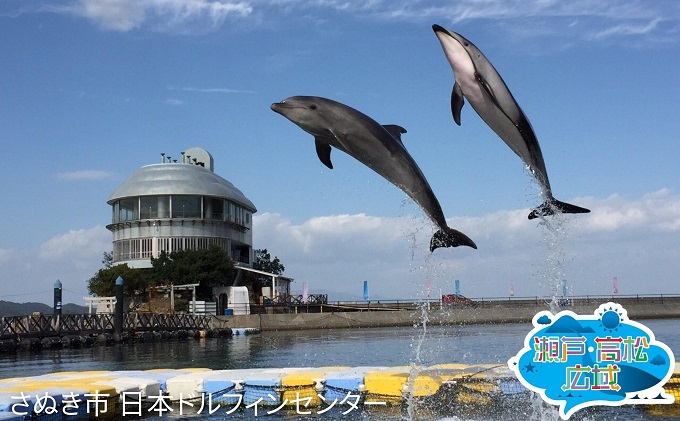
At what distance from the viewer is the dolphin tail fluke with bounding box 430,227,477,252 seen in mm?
9414

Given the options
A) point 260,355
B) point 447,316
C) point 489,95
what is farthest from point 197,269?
point 489,95

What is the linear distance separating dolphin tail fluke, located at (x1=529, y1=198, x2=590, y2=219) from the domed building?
5464 cm

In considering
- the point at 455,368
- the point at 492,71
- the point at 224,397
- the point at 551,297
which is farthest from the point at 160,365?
the point at 492,71

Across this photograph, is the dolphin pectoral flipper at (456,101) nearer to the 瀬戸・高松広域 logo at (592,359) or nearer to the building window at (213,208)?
the 瀬戸・高松広域 logo at (592,359)

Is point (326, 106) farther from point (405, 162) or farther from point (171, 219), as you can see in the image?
point (171, 219)

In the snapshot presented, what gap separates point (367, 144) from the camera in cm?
912

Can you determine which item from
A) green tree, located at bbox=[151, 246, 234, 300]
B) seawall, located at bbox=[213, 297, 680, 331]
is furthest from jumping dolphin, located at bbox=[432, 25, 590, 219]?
green tree, located at bbox=[151, 246, 234, 300]

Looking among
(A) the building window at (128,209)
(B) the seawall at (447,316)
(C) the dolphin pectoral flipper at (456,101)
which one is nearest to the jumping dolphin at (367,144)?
(C) the dolphin pectoral flipper at (456,101)

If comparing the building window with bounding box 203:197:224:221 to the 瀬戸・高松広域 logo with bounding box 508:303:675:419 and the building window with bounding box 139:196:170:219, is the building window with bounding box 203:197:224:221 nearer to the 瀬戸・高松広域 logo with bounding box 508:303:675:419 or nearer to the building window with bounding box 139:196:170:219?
the building window with bounding box 139:196:170:219

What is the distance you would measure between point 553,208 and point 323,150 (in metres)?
3.04

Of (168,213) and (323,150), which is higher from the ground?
(168,213)

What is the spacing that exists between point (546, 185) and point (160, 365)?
19.7m

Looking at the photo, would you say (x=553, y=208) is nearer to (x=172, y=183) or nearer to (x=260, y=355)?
(x=260, y=355)

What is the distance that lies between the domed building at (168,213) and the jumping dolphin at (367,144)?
5444cm
